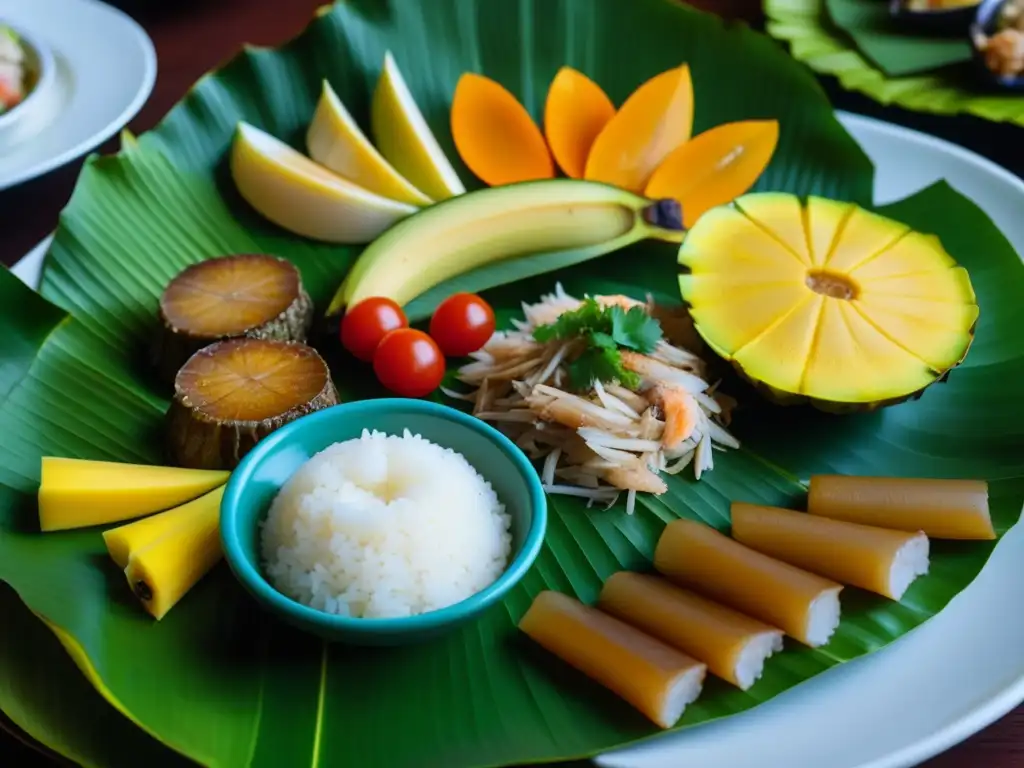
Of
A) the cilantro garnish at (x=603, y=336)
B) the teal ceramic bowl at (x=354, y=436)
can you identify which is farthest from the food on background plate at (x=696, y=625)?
the cilantro garnish at (x=603, y=336)

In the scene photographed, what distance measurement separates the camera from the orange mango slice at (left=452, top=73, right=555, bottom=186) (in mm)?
3234

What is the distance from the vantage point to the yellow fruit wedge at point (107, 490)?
1985 millimetres

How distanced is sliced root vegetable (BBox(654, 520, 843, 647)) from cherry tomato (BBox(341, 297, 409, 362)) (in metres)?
0.99

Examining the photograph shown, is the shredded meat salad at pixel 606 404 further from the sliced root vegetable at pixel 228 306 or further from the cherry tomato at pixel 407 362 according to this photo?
the sliced root vegetable at pixel 228 306

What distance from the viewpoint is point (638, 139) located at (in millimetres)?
3189

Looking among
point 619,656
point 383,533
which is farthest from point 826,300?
point 383,533

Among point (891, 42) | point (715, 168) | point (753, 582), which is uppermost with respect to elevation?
point (891, 42)

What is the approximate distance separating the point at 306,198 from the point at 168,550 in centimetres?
137

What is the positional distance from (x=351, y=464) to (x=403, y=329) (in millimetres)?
649

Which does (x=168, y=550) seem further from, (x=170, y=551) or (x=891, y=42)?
(x=891, y=42)

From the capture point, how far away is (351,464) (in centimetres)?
197

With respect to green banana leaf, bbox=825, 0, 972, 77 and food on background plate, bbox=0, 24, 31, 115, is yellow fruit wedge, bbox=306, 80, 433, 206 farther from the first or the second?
green banana leaf, bbox=825, 0, 972, 77

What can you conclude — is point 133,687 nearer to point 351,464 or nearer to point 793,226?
point 351,464

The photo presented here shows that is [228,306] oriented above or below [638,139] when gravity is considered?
below
